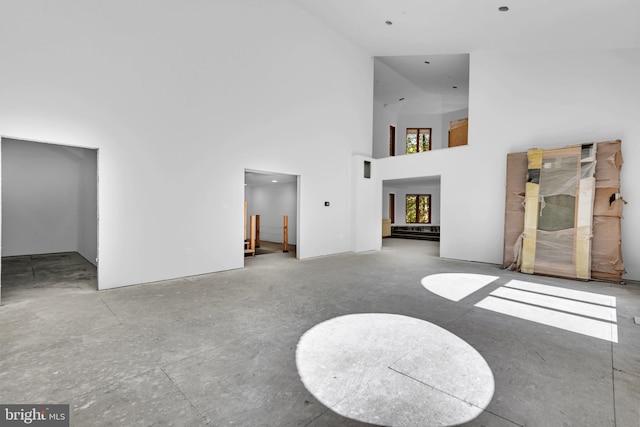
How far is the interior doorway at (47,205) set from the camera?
269 inches

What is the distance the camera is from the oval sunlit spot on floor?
177cm

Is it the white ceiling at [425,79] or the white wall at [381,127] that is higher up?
the white ceiling at [425,79]

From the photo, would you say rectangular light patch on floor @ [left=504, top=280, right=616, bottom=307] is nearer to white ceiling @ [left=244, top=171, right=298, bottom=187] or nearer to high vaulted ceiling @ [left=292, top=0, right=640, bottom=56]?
high vaulted ceiling @ [left=292, top=0, right=640, bottom=56]

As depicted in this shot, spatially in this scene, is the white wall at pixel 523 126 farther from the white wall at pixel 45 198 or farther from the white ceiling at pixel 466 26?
the white wall at pixel 45 198

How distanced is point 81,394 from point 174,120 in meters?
4.17

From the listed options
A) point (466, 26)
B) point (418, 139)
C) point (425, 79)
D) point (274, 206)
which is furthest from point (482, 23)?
point (418, 139)

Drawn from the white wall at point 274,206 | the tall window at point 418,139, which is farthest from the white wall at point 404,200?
the white wall at point 274,206

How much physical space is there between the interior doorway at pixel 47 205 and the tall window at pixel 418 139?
12.6m

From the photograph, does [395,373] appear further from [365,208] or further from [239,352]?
[365,208]

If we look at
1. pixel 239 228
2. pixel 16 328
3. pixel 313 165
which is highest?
pixel 313 165

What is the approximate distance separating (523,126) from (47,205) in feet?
38.9

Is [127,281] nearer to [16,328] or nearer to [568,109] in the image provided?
[16,328]

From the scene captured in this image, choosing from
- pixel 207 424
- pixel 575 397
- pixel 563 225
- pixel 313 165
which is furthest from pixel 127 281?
pixel 563 225

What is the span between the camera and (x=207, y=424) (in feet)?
5.40
